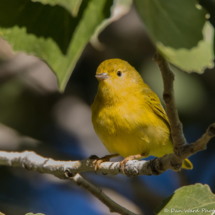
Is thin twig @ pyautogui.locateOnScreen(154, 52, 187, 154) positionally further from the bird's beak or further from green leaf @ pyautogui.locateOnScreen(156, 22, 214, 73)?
the bird's beak

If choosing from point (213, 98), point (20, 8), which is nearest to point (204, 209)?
point (20, 8)

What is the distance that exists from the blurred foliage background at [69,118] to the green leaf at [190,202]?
2.94 metres

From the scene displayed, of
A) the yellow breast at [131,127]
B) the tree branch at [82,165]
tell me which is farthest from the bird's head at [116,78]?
the tree branch at [82,165]

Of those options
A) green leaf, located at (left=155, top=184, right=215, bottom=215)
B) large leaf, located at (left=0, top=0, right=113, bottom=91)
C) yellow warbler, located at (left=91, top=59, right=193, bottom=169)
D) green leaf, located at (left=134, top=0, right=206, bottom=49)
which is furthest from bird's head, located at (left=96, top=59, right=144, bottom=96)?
green leaf, located at (left=134, top=0, right=206, bottom=49)

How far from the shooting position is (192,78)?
14.7 feet

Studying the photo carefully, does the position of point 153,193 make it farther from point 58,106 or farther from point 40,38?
point 40,38

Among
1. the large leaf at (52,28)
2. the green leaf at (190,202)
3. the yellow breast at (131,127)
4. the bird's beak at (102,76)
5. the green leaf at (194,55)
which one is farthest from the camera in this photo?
the bird's beak at (102,76)

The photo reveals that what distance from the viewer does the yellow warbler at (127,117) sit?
2643 mm

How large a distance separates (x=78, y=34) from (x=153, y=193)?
4312 mm

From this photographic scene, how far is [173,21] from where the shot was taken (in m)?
0.76

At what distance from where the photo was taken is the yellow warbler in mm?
A: 2643

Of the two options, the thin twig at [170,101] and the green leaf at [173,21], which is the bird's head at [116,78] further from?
the green leaf at [173,21]

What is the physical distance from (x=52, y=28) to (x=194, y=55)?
0.44m

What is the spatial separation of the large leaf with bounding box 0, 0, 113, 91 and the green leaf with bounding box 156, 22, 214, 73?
228 millimetres
